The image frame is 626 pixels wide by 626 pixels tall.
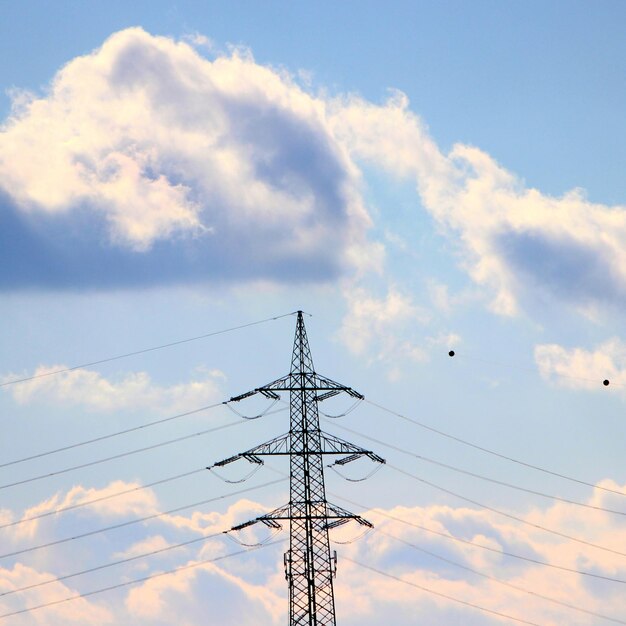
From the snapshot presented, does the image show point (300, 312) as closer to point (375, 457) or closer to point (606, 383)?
point (375, 457)

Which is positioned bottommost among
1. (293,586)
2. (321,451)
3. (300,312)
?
(293,586)

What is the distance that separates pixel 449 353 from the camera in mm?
177500

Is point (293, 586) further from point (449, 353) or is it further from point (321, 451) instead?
point (449, 353)

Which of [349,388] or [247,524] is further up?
[349,388]

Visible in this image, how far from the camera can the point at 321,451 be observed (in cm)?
17975

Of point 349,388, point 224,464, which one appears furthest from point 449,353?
point 224,464

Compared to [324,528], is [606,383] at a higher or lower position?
higher

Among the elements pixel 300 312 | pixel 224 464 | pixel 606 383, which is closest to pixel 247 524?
pixel 224 464

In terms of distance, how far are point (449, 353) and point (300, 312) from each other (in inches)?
625

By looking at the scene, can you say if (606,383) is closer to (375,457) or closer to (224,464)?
(375,457)

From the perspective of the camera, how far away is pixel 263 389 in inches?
7106

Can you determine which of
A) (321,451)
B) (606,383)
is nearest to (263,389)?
(321,451)

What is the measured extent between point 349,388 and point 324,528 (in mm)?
12884

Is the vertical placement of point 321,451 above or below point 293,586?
above
